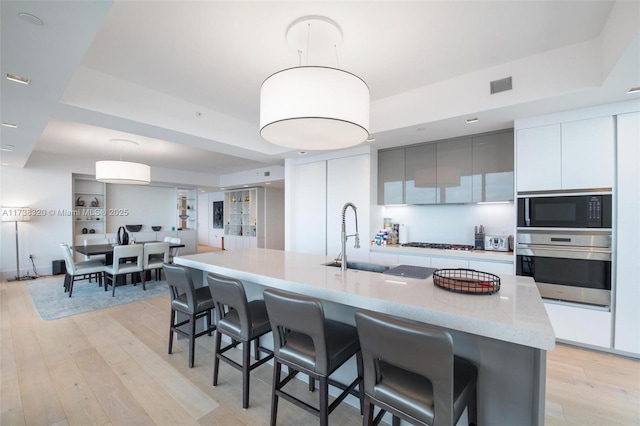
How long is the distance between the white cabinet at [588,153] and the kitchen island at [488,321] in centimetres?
172

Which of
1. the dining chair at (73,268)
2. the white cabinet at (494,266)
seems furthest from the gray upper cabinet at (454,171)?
the dining chair at (73,268)

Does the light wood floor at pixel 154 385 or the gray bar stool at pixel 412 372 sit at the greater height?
the gray bar stool at pixel 412 372

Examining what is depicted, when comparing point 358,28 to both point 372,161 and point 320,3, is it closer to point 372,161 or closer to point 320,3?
point 320,3

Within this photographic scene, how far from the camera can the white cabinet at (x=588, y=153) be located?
2.62 metres

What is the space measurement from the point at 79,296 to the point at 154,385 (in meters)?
3.64

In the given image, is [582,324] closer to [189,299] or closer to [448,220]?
Answer: [448,220]

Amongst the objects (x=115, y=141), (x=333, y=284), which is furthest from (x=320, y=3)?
(x=115, y=141)

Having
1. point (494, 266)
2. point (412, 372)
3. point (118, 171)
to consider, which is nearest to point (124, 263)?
point (118, 171)

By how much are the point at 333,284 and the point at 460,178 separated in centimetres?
283

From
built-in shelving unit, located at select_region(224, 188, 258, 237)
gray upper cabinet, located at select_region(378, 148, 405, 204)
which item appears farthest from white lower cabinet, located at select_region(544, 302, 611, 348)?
built-in shelving unit, located at select_region(224, 188, 258, 237)

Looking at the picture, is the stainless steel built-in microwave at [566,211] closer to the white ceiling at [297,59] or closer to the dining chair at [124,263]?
the white ceiling at [297,59]

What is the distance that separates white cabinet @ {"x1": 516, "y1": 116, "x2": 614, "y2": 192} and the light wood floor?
5.66ft

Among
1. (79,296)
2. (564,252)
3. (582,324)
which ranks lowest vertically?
(79,296)

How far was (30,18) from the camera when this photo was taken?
1448 millimetres
